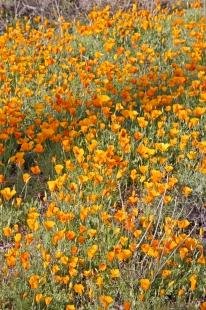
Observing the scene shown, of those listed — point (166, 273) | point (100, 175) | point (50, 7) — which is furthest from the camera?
point (50, 7)

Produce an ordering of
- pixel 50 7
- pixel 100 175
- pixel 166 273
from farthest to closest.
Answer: pixel 50 7 → pixel 100 175 → pixel 166 273

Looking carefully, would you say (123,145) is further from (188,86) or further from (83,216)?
(188,86)

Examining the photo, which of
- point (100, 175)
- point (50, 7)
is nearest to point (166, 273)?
point (100, 175)

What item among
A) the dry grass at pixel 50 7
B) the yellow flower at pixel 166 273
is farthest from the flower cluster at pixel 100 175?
the dry grass at pixel 50 7

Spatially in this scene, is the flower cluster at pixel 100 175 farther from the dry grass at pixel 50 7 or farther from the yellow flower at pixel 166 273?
the dry grass at pixel 50 7

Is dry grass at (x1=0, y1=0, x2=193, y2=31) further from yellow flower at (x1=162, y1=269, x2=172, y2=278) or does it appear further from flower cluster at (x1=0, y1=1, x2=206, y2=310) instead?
yellow flower at (x1=162, y1=269, x2=172, y2=278)

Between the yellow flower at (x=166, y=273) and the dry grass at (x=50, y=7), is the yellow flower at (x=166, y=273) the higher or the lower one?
the lower one

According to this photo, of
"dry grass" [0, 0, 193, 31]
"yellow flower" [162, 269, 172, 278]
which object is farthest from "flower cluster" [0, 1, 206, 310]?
"dry grass" [0, 0, 193, 31]

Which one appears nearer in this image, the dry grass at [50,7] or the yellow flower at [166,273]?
the yellow flower at [166,273]

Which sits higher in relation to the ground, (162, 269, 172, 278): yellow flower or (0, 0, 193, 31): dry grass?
(0, 0, 193, 31): dry grass

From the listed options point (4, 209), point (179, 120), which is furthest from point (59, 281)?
point (179, 120)

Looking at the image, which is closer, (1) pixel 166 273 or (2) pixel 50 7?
(1) pixel 166 273

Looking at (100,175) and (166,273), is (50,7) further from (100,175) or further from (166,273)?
(166,273)

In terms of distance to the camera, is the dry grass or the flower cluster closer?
the flower cluster
